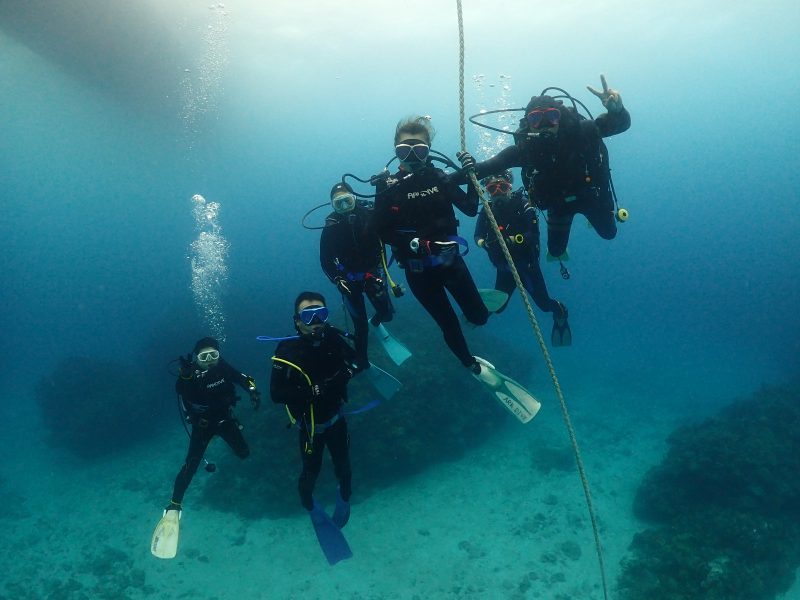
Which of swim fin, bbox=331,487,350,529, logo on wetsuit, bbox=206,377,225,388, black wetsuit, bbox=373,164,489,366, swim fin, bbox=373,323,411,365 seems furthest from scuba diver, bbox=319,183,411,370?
logo on wetsuit, bbox=206,377,225,388

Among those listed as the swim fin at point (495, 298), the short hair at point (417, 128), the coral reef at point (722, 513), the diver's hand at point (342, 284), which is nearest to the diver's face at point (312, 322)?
the diver's hand at point (342, 284)

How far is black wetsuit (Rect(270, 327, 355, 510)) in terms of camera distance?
5.78m

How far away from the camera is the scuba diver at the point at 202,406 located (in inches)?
316

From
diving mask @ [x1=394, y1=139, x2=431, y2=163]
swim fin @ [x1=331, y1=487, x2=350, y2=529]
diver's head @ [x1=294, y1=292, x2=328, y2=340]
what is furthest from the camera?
swim fin @ [x1=331, y1=487, x2=350, y2=529]

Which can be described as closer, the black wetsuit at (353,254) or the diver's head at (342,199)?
the diver's head at (342,199)

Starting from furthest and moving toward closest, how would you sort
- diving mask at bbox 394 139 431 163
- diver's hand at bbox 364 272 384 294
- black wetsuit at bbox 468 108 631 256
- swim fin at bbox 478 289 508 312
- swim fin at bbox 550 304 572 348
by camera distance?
swim fin at bbox 550 304 572 348, swim fin at bbox 478 289 508 312, diver's hand at bbox 364 272 384 294, black wetsuit at bbox 468 108 631 256, diving mask at bbox 394 139 431 163

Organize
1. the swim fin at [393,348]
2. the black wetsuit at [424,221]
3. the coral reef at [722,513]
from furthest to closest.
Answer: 1. the coral reef at [722,513]
2. the swim fin at [393,348]
3. the black wetsuit at [424,221]

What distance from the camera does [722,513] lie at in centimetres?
1327

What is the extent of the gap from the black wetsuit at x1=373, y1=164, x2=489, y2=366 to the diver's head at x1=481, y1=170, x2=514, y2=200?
10.6ft

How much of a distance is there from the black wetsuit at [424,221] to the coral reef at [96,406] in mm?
22533

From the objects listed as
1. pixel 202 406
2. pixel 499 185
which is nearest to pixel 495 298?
pixel 499 185

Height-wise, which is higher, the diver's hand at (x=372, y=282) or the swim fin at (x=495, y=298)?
the swim fin at (x=495, y=298)

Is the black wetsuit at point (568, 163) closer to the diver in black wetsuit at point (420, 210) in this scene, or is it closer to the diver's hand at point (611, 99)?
the diver's hand at point (611, 99)

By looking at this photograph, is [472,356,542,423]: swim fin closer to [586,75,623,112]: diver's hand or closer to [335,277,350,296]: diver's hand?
[335,277,350,296]: diver's hand
